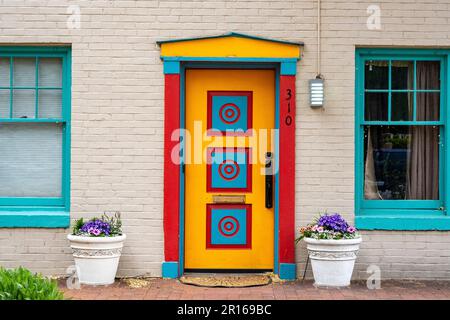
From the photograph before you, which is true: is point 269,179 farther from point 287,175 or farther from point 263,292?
point 263,292

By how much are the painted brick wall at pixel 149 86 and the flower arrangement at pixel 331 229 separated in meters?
0.33

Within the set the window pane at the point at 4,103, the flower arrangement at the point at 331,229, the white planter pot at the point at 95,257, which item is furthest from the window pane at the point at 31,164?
the flower arrangement at the point at 331,229

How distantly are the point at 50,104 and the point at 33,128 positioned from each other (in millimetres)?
354

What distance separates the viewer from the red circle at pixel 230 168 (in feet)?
23.2

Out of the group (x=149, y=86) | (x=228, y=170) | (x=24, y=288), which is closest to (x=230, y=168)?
(x=228, y=170)

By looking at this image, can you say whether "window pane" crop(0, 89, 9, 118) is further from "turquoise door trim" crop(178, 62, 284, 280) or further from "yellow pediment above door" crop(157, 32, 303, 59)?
"turquoise door trim" crop(178, 62, 284, 280)

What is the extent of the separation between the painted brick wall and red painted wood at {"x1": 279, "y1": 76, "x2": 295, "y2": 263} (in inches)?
4.0

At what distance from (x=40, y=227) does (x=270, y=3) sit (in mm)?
3726

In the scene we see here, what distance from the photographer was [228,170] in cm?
707

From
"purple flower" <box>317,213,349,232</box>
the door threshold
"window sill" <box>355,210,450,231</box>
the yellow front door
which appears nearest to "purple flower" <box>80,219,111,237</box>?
the yellow front door

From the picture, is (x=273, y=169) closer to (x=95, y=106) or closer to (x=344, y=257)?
(x=344, y=257)

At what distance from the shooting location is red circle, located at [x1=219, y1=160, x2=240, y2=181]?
7070mm
